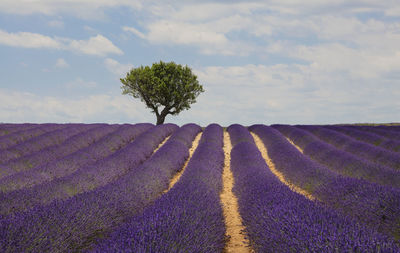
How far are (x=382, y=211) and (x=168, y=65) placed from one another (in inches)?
846

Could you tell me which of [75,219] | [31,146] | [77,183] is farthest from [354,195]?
[31,146]

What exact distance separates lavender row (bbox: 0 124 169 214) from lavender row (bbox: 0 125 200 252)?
0.75m

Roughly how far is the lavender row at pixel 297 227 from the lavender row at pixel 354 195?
981 millimetres

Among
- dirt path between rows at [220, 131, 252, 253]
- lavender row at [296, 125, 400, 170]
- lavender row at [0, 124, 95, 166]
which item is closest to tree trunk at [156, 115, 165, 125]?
lavender row at [0, 124, 95, 166]

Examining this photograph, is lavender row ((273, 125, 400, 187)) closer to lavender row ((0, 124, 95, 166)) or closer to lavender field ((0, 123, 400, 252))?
lavender field ((0, 123, 400, 252))

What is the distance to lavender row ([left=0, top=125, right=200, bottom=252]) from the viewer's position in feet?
9.96

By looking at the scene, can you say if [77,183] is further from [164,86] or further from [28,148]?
[164,86]

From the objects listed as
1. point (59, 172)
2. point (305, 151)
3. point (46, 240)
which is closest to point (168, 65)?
point (305, 151)

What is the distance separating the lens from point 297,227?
291 centimetres

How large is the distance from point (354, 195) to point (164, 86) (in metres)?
19.4

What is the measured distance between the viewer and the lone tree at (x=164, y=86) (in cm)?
2397

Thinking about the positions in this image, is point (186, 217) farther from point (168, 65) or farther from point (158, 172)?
point (168, 65)

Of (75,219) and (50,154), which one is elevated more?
(50,154)

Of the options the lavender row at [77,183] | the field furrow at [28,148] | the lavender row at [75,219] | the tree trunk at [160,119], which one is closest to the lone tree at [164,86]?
the tree trunk at [160,119]
